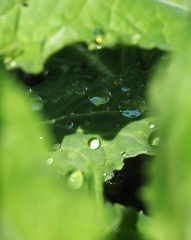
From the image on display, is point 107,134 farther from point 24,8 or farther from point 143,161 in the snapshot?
point 24,8

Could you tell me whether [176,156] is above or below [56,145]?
above

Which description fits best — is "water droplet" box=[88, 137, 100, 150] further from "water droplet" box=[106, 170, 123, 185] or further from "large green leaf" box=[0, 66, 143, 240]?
"large green leaf" box=[0, 66, 143, 240]

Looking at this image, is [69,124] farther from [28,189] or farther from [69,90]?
[28,189]

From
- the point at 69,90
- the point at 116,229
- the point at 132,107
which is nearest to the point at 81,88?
the point at 69,90

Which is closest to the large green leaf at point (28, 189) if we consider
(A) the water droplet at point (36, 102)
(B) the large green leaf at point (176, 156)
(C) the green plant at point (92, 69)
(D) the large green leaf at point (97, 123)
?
(B) the large green leaf at point (176, 156)

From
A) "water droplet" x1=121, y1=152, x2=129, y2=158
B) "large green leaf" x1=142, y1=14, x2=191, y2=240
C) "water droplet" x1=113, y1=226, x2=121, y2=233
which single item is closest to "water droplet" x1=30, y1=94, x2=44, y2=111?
"water droplet" x1=121, y1=152, x2=129, y2=158

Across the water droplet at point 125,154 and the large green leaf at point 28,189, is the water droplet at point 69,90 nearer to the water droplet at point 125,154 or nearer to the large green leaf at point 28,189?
the water droplet at point 125,154
